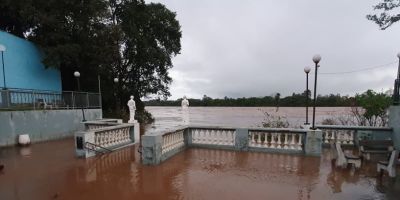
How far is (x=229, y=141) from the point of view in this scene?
10289mm

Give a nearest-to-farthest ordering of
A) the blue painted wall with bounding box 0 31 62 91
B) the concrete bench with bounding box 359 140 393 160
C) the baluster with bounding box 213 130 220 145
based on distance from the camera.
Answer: the concrete bench with bounding box 359 140 393 160
the baluster with bounding box 213 130 220 145
the blue painted wall with bounding box 0 31 62 91

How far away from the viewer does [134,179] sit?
6.65 m

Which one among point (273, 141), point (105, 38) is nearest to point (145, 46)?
point (105, 38)

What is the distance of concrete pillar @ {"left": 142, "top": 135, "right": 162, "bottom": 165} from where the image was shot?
7.79 metres

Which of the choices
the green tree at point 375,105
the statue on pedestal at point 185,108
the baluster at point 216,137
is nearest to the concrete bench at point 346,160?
the baluster at point 216,137

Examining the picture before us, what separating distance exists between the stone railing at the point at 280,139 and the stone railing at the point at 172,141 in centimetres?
253

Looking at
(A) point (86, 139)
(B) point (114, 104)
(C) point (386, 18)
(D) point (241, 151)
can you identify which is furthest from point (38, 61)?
(C) point (386, 18)

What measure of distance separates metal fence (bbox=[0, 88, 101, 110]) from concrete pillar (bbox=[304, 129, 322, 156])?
12898 millimetres

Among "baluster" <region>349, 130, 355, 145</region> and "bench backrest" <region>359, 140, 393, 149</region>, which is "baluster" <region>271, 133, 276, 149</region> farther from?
"baluster" <region>349, 130, 355, 145</region>

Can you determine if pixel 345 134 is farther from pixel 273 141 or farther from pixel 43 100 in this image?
pixel 43 100

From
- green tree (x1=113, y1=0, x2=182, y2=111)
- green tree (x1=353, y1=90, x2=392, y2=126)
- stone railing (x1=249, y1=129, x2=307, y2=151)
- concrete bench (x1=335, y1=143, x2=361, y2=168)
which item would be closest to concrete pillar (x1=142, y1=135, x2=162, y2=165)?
stone railing (x1=249, y1=129, x2=307, y2=151)

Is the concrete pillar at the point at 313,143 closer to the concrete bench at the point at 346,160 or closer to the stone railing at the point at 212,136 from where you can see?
the concrete bench at the point at 346,160

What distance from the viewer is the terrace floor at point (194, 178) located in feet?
18.5

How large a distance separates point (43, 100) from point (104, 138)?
24.6 feet
